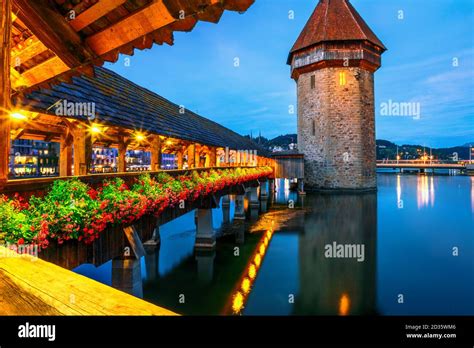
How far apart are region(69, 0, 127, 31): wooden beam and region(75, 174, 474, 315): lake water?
5537 millimetres

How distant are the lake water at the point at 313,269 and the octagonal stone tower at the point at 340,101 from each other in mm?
12196

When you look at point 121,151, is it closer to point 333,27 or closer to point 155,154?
point 155,154

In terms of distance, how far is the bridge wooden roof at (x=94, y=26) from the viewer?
136 inches

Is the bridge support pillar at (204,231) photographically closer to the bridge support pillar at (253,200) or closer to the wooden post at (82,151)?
the wooden post at (82,151)

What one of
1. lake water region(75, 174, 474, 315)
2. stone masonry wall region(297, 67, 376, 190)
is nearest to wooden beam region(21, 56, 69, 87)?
lake water region(75, 174, 474, 315)

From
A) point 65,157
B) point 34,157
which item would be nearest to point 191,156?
point 65,157

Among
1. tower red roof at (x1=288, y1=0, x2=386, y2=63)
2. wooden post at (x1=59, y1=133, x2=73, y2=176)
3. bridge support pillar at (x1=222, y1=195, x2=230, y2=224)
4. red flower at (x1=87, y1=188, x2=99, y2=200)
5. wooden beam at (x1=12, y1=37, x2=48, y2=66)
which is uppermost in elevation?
tower red roof at (x1=288, y1=0, x2=386, y2=63)

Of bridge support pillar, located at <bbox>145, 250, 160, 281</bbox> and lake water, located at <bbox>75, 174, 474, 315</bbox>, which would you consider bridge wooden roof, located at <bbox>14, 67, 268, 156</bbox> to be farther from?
bridge support pillar, located at <bbox>145, 250, 160, 281</bbox>

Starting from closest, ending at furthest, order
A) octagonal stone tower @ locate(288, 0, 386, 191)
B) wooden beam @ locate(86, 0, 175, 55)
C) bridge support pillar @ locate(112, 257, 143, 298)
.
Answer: wooden beam @ locate(86, 0, 175, 55)
bridge support pillar @ locate(112, 257, 143, 298)
octagonal stone tower @ locate(288, 0, 386, 191)

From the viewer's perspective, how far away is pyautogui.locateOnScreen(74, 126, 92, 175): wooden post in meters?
7.19

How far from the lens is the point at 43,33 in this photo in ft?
13.5

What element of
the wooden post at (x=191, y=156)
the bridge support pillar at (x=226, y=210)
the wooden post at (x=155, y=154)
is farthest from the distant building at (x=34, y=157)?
the wooden post at (x=155, y=154)

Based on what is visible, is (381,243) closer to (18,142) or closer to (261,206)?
(261,206)

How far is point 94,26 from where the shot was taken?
14.2 ft
